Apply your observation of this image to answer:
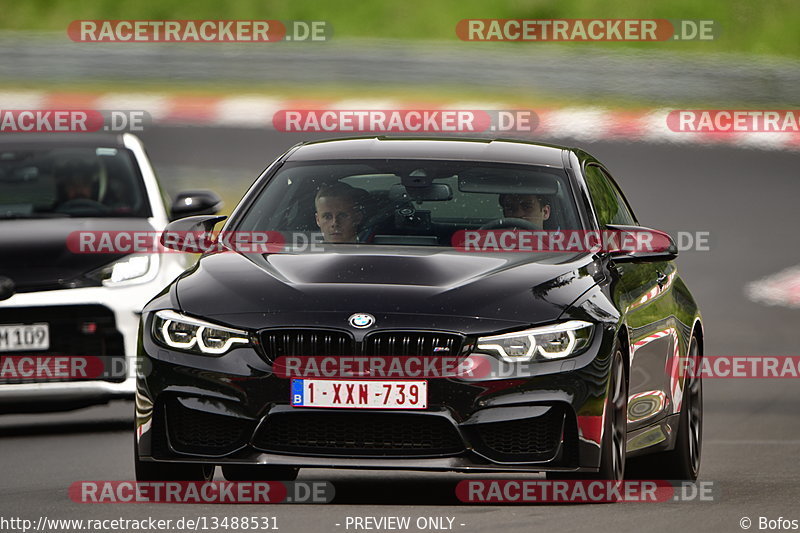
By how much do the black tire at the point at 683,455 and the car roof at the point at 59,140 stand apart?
4.94m

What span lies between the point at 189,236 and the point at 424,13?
28089 millimetres

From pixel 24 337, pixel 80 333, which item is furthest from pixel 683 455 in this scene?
pixel 24 337

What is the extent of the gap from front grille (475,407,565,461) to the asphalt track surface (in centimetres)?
24

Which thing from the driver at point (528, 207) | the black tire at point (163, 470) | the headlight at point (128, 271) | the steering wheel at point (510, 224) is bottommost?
the black tire at point (163, 470)

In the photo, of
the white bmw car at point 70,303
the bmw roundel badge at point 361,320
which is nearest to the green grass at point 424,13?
the white bmw car at point 70,303

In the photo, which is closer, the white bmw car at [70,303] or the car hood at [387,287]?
the car hood at [387,287]

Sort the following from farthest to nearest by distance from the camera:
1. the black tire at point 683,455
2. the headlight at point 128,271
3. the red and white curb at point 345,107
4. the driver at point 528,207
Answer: the red and white curb at point 345,107
the headlight at point 128,271
the black tire at point 683,455
the driver at point 528,207

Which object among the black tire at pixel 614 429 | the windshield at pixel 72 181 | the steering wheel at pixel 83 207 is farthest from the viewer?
the windshield at pixel 72 181

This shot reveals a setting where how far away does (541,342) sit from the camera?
25.5 feet

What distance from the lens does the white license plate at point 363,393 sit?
25.0 feet

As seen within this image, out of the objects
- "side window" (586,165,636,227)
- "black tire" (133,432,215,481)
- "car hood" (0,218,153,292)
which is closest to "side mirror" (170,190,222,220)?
"car hood" (0,218,153,292)

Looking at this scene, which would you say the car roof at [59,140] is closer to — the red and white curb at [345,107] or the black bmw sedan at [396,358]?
the black bmw sedan at [396,358]

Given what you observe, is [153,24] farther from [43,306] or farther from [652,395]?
[652,395]

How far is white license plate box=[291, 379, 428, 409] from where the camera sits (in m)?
7.63
